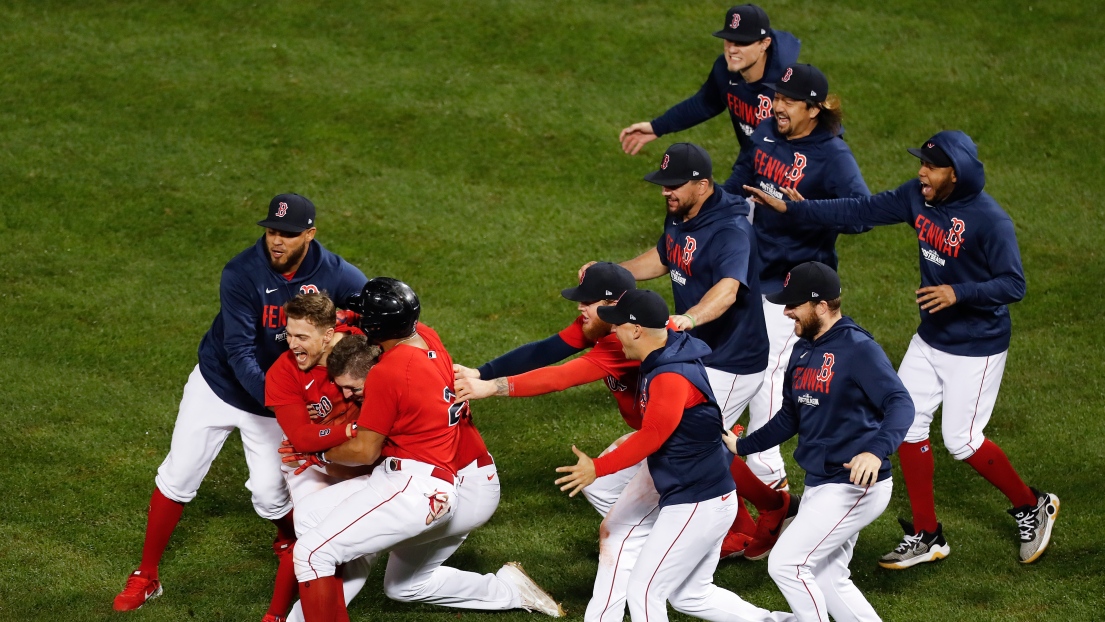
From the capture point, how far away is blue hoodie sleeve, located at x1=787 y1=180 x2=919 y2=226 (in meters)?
6.61

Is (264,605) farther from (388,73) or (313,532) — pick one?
(388,73)

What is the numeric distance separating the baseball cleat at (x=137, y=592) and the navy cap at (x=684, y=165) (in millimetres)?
3376

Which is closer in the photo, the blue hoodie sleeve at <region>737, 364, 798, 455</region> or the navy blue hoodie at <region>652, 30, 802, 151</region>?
the blue hoodie sleeve at <region>737, 364, 798, 455</region>

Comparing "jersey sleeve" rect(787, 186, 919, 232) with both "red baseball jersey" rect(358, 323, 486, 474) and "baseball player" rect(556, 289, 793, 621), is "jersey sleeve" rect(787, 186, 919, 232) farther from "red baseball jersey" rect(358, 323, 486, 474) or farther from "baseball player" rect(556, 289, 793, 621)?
"red baseball jersey" rect(358, 323, 486, 474)

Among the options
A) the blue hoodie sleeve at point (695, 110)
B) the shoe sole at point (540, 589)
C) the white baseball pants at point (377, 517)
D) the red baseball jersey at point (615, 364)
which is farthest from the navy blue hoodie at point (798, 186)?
the white baseball pants at point (377, 517)

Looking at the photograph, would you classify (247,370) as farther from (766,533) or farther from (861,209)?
(861,209)

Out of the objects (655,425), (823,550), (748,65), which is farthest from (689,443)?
(748,65)

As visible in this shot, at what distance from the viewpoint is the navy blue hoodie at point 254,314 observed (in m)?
5.98

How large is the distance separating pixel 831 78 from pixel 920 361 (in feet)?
20.9

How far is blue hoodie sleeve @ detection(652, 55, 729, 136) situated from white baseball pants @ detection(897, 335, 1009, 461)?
2.53m

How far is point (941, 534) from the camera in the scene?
6.60 metres

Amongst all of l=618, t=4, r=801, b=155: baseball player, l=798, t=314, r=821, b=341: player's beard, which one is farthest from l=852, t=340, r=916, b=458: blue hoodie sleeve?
l=618, t=4, r=801, b=155: baseball player

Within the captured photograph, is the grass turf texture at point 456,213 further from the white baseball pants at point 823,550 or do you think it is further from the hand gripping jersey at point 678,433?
the hand gripping jersey at point 678,433

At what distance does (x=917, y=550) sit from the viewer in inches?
258
